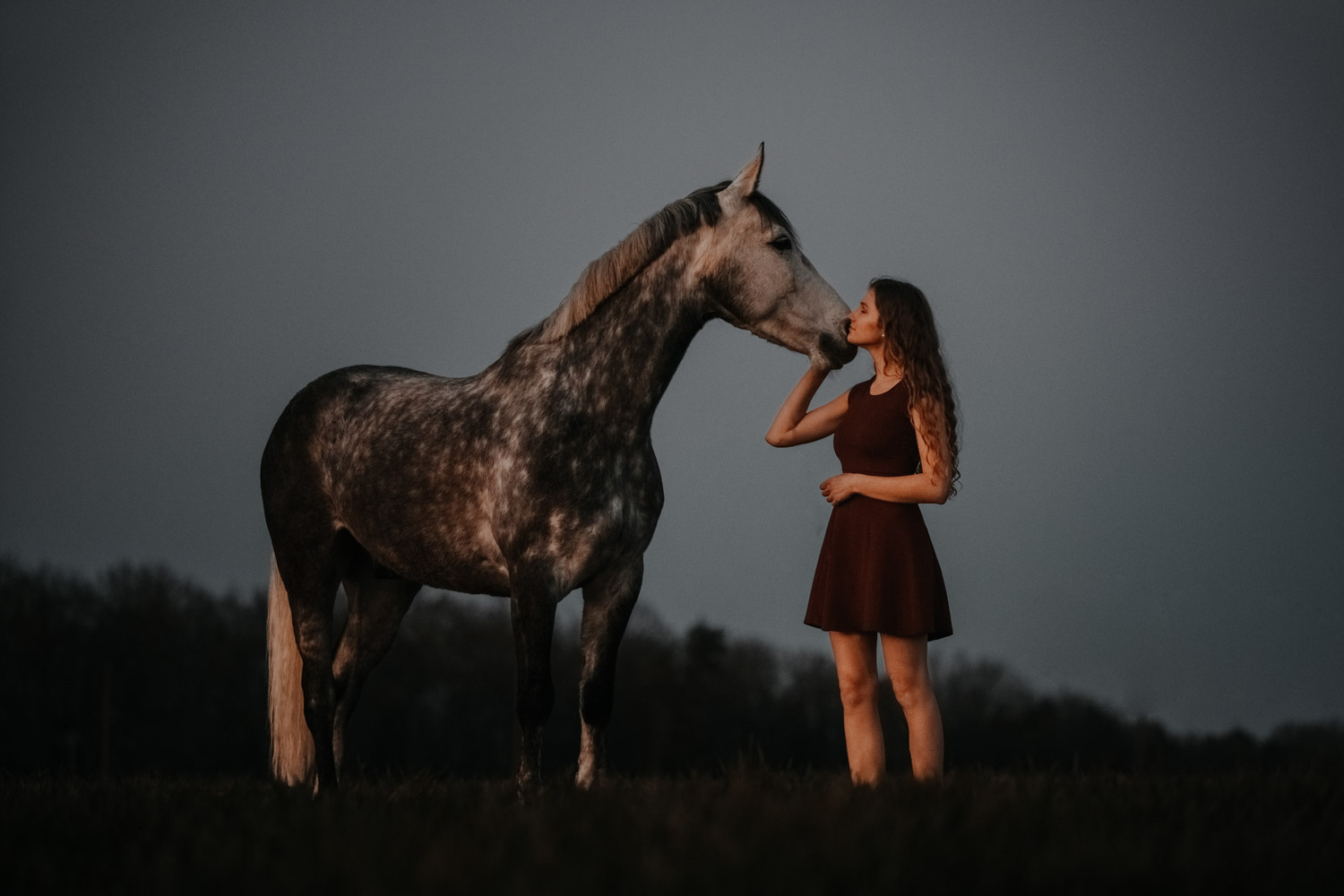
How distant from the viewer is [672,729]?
43594mm

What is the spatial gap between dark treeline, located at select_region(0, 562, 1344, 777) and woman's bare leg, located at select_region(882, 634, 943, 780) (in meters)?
25.1

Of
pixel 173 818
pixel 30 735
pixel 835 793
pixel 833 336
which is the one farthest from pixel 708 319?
pixel 30 735

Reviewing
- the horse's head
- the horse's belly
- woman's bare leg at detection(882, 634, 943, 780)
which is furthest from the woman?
the horse's belly

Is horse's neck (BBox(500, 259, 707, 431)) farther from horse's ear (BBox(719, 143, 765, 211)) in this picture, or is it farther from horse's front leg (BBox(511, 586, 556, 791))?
horse's front leg (BBox(511, 586, 556, 791))

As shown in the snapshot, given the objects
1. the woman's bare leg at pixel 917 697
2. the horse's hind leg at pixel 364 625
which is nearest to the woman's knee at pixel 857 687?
the woman's bare leg at pixel 917 697

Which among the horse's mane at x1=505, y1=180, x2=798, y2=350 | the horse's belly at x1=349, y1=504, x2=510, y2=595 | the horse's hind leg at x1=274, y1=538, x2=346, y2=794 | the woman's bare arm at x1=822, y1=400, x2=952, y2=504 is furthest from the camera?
the horse's hind leg at x1=274, y1=538, x2=346, y2=794

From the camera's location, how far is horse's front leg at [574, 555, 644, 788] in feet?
17.1

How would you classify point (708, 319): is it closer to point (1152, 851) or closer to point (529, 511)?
point (529, 511)

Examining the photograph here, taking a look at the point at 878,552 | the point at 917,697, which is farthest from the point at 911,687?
the point at 878,552

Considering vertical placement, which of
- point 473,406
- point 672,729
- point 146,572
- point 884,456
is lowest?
point 672,729

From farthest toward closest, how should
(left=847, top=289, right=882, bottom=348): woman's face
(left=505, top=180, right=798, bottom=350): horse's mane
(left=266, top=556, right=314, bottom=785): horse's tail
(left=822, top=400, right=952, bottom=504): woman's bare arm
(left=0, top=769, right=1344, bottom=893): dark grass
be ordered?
(left=266, top=556, right=314, bottom=785): horse's tail < (left=505, top=180, right=798, bottom=350): horse's mane < (left=847, top=289, right=882, bottom=348): woman's face < (left=822, top=400, right=952, bottom=504): woman's bare arm < (left=0, top=769, right=1344, bottom=893): dark grass

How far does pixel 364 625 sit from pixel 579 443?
2.33 metres

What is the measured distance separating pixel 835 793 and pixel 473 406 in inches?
113

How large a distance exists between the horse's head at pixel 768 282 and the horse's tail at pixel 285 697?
131 inches
